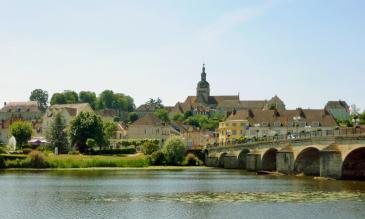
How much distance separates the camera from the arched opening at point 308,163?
80375 mm

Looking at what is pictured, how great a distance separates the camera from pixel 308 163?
271ft

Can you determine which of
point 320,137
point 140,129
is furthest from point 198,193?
point 140,129

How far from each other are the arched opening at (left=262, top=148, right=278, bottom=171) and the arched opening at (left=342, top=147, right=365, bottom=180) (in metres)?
24.1

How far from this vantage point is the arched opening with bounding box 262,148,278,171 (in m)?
93.9

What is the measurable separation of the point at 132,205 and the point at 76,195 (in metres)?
9.01

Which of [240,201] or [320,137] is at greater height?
[320,137]

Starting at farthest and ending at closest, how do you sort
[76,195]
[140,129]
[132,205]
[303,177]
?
1. [140,129]
2. [303,177]
3. [76,195]
4. [132,205]

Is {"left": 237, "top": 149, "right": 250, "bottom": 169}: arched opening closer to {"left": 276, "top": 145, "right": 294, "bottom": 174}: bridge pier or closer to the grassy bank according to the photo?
the grassy bank

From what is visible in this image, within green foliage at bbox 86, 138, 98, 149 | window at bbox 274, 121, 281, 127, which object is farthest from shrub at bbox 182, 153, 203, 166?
window at bbox 274, 121, 281, 127

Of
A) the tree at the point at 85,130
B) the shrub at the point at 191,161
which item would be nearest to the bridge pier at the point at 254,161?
the shrub at the point at 191,161

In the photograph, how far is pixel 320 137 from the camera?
2908 inches

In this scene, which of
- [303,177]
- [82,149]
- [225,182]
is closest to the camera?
[225,182]

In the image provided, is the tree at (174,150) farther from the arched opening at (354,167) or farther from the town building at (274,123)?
the arched opening at (354,167)

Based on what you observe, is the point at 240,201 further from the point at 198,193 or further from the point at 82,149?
the point at 82,149
